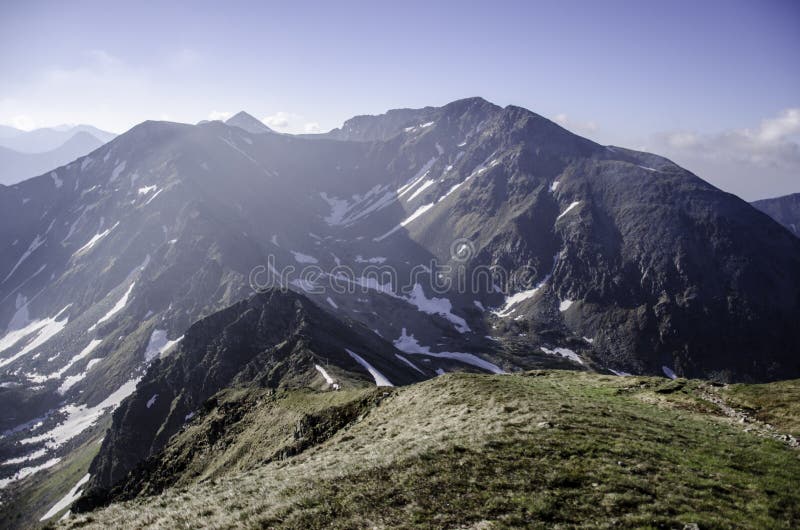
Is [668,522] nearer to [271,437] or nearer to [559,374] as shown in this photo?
[559,374]

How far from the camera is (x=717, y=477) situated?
781 inches

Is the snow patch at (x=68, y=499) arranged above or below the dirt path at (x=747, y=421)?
below

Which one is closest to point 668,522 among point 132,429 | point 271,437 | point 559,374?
point 559,374

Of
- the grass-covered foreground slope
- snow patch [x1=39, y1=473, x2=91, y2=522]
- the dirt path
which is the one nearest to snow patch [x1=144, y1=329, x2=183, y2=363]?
snow patch [x1=39, y1=473, x2=91, y2=522]

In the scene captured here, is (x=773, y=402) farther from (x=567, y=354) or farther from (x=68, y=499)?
(x=567, y=354)

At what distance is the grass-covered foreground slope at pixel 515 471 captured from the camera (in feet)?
56.0

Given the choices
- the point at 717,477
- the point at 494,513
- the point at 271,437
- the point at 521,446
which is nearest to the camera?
the point at 494,513

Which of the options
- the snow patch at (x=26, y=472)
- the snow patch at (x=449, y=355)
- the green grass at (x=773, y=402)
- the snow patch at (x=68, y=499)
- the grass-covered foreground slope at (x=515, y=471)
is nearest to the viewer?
the grass-covered foreground slope at (x=515, y=471)

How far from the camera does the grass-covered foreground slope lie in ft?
56.0

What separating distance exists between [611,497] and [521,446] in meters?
5.75

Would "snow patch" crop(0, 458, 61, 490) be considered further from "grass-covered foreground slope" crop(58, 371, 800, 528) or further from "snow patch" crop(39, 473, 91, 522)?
"grass-covered foreground slope" crop(58, 371, 800, 528)

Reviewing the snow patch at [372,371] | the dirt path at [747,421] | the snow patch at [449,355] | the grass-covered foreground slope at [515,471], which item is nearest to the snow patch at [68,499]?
the snow patch at [372,371]

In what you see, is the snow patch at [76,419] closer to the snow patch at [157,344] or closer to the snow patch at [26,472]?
the snow patch at [26,472]

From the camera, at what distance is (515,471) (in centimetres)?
2014
